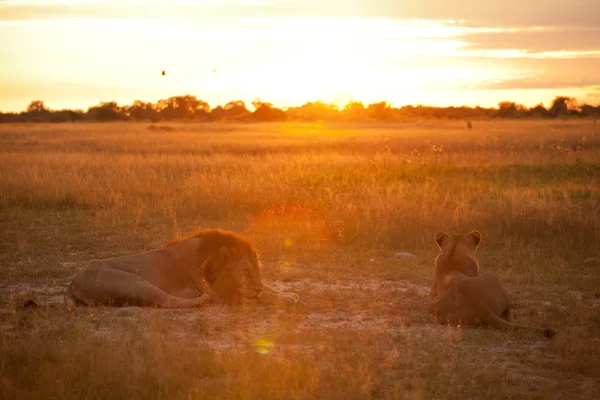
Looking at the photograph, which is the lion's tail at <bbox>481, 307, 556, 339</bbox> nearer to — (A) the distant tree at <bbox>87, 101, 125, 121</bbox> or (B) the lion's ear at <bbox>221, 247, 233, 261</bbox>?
(B) the lion's ear at <bbox>221, 247, 233, 261</bbox>

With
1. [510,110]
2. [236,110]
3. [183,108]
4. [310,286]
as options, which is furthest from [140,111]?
[310,286]

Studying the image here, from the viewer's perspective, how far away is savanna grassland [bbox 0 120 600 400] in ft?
16.2

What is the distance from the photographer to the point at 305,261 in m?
9.75

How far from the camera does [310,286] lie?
8344 mm

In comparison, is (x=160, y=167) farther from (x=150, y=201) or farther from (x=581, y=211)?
(x=581, y=211)

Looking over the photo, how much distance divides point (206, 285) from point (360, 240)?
151 inches

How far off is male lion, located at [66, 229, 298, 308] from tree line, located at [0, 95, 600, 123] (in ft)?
240

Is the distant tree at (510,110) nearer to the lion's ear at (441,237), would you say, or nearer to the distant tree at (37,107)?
the distant tree at (37,107)

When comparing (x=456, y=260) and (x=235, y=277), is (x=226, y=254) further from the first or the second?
(x=456, y=260)

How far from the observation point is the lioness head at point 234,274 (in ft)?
23.6

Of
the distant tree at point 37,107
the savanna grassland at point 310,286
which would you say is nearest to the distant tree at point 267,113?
the distant tree at point 37,107

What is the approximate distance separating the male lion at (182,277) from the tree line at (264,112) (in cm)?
7307

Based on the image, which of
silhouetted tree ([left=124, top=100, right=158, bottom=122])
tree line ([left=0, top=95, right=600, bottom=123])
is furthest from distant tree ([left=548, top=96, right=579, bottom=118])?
silhouetted tree ([left=124, top=100, right=158, bottom=122])

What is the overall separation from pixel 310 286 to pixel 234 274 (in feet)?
4.58
